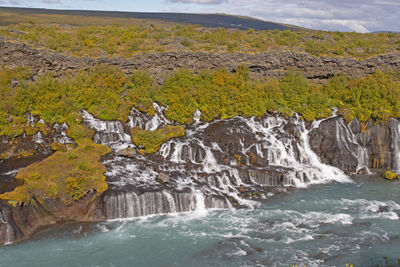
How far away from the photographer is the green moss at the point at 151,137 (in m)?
36.2

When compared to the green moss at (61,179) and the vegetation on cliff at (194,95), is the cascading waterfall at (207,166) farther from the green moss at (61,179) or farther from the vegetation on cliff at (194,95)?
the vegetation on cliff at (194,95)

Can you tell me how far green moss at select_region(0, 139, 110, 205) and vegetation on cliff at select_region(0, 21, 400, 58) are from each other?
67.9 feet

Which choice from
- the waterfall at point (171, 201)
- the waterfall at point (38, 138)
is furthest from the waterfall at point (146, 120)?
the waterfall at point (171, 201)

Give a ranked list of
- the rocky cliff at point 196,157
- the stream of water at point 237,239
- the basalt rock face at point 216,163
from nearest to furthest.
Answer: the stream of water at point 237,239
the basalt rock face at point 216,163
the rocky cliff at point 196,157

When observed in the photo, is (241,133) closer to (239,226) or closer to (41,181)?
(239,226)

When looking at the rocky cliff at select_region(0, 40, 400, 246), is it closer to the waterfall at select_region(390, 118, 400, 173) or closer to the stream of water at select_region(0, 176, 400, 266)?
the waterfall at select_region(390, 118, 400, 173)

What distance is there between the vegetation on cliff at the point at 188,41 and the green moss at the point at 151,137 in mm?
16385

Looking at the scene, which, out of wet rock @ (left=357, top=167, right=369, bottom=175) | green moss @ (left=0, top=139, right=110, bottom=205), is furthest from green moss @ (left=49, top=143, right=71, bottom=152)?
wet rock @ (left=357, top=167, right=369, bottom=175)

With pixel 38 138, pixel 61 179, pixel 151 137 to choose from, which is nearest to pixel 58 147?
pixel 38 138

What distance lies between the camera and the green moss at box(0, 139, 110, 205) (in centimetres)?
2708

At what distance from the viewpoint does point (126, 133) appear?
129ft

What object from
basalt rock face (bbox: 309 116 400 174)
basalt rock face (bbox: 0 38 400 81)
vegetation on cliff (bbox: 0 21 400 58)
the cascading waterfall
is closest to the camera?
the cascading waterfall

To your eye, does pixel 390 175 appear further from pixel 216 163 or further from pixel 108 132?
pixel 108 132

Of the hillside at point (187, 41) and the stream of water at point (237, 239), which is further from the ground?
the hillside at point (187, 41)
